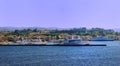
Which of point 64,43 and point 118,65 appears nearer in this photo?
point 118,65

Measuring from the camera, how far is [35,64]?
2522 inches

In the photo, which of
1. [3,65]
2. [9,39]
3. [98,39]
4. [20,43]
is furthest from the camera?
[98,39]

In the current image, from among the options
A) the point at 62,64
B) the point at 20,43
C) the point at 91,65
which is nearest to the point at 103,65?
the point at 91,65

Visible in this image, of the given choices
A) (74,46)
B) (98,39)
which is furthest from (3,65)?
(98,39)

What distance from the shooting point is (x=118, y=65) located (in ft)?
202

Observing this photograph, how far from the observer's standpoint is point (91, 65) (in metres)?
63.2

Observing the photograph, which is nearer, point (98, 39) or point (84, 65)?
point (84, 65)

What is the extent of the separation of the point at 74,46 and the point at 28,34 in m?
62.4

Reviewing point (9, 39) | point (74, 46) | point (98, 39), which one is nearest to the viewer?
point (74, 46)

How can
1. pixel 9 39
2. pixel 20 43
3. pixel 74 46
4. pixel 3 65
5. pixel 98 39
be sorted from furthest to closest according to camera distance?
1. pixel 98 39
2. pixel 9 39
3. pixel 20 43
4. pixel 74 46
5. pixel 3 65

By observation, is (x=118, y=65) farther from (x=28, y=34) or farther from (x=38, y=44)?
(x=28, y=34)

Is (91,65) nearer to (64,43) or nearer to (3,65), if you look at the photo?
(3,65)

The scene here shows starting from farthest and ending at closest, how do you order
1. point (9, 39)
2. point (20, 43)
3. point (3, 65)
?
point (9, 39) < point (20, 43) < point (3, 65)

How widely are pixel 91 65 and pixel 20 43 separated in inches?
3429
